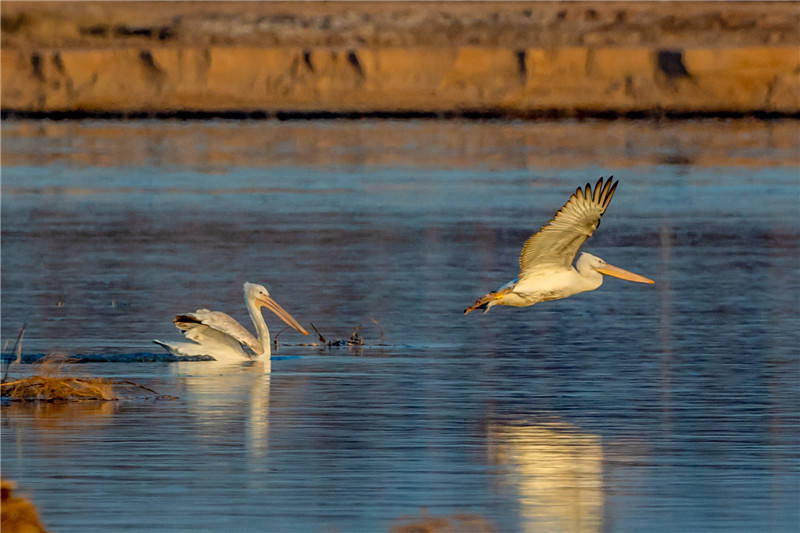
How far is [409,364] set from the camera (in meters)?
13.6

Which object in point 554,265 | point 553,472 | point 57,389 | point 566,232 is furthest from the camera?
point 554,265

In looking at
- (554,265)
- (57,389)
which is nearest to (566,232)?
(554,265)

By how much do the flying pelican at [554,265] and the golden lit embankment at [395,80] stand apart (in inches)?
1755

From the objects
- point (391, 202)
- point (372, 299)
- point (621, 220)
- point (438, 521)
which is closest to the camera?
point (438, 521)

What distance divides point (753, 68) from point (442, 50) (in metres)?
9.48

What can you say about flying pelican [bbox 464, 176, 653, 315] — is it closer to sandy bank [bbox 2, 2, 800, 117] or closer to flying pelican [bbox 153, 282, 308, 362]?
flying pelican [bbox 153, 282, 308, 362]

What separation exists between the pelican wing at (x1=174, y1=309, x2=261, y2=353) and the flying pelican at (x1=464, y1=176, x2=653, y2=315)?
1.58m

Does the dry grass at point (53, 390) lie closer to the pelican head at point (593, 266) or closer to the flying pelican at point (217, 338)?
the flying pelican at point (217, 338)

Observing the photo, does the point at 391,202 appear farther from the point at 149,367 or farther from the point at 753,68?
the point at 753,68

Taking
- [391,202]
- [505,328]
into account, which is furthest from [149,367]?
[391,202]

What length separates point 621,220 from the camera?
26.5m

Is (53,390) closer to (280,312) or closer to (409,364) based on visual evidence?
(409,364)

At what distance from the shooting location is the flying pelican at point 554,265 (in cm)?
1260

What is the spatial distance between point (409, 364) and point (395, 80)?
4645 centimetres
